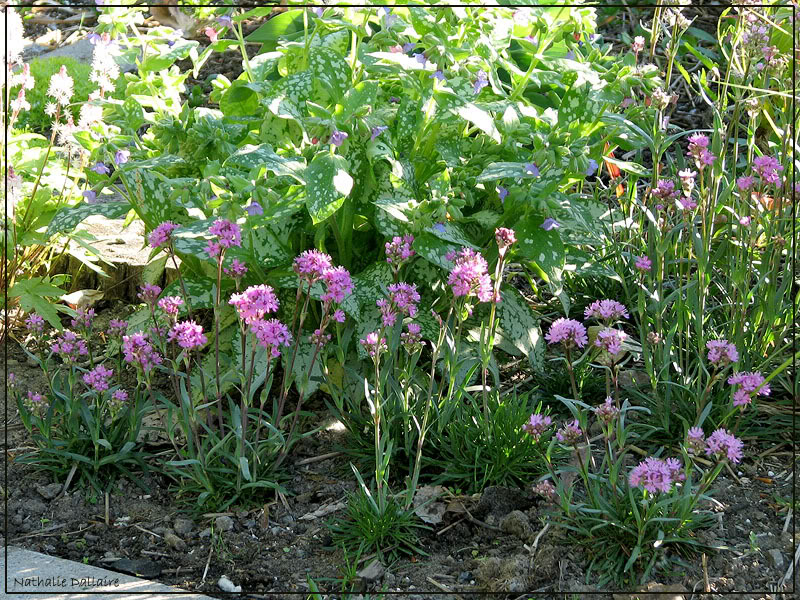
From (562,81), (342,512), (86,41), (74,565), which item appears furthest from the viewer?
(86,41)

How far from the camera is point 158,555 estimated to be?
221 centimetres

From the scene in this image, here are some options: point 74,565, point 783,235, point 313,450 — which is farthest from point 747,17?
point 74,565

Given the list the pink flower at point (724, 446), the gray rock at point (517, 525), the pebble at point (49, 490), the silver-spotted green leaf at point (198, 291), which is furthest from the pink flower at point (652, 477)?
the pebble at point (49, 490)

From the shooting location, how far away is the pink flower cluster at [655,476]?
1871 mm

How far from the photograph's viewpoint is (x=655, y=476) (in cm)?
188

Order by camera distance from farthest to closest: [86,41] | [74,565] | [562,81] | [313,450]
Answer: [86,41], [562,81], [313,450], [74,565]

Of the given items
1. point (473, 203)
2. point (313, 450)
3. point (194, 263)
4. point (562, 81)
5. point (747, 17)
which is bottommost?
point (313, 450)

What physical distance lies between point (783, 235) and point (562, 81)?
2.66 ft

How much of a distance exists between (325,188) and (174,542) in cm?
97

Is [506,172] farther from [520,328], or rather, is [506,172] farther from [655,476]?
[655,476]

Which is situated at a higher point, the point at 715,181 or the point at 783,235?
the point at 715,181

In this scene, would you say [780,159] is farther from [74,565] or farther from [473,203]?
[74,565]

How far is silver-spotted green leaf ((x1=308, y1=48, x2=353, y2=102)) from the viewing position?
2645 mm

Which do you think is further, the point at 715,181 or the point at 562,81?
the point at 562,81
